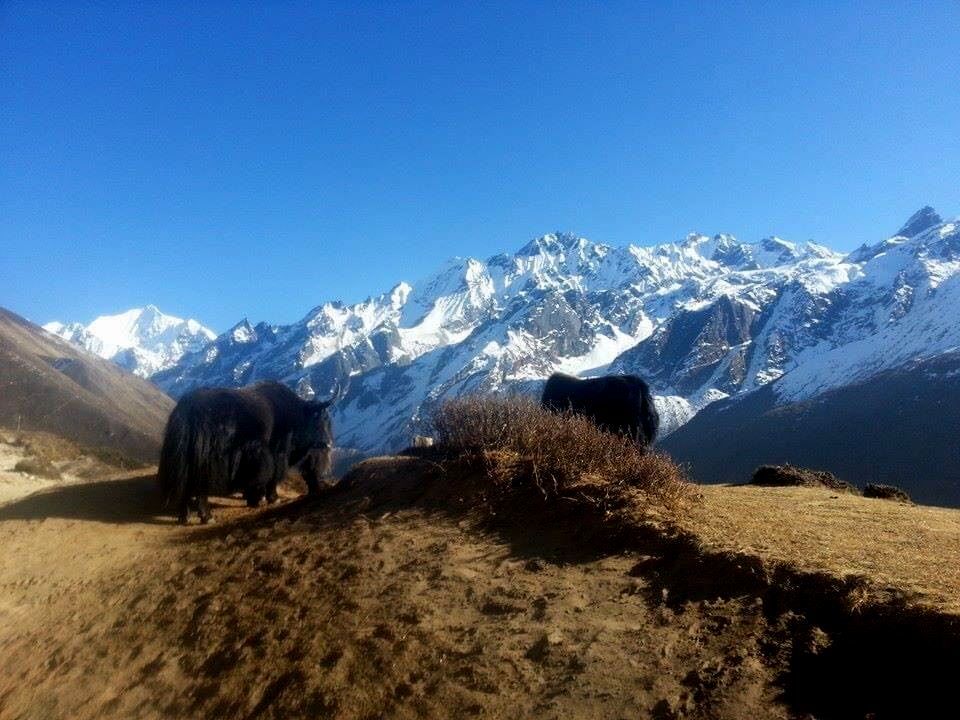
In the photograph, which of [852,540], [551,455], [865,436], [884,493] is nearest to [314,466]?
[551,455]

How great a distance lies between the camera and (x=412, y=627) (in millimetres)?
4906

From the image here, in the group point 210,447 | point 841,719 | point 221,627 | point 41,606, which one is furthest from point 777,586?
point 210,447

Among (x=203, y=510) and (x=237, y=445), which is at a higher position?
(x=237, y=445)

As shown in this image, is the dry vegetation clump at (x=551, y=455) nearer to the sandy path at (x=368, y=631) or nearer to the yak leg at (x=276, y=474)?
the sandy path at (x=368, y=631)

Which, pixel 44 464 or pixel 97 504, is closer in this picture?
pixel 97 504

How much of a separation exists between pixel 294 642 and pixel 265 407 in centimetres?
646

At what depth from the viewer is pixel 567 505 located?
21.0 ft

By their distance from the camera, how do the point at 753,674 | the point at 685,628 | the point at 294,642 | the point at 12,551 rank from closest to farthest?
the point at 753,674 → the point at 685,628 → the point at 294,642 → the point at 12,551

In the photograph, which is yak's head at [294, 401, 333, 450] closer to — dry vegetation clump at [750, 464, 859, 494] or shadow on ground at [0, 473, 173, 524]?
shadow on ground at [0, 473, 173, 524]

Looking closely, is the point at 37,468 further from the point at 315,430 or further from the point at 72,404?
the point at 72,404

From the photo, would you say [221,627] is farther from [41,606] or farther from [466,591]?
[41,606]

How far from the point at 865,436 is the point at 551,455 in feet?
337

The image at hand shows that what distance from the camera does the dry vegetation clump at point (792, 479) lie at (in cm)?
1187

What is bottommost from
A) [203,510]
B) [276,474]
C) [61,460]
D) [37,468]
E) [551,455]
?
[61,460]
